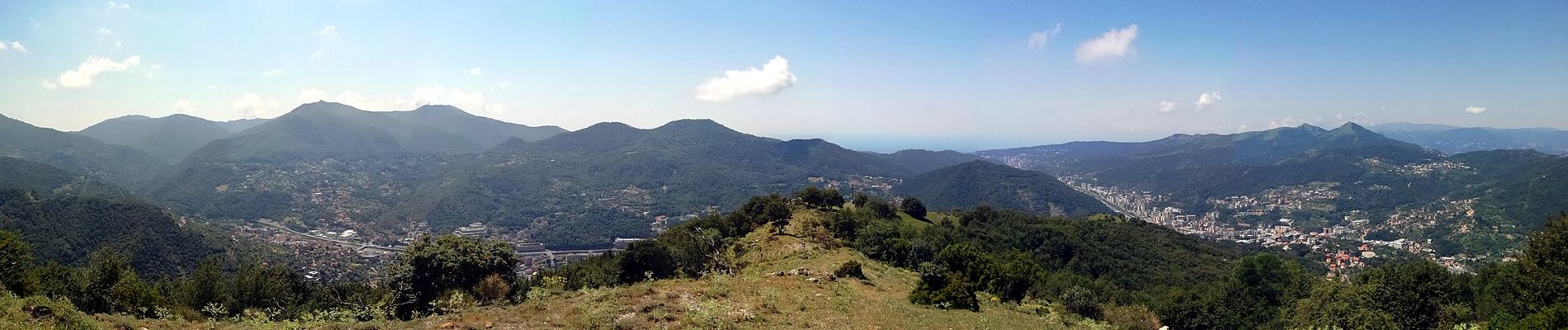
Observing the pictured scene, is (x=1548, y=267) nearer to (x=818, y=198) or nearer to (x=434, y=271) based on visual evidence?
(x=434, y=271)

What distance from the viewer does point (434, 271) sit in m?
26.0

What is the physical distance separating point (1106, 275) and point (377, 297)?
72.5 m

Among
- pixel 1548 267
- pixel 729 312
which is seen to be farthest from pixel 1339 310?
pixel 729 312

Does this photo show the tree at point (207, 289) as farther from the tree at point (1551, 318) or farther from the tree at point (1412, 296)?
the tree at point (1412, 296)

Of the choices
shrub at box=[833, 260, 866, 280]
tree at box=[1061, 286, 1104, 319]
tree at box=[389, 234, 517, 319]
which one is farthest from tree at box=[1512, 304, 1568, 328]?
tree at box=[389, 234, 517, 319]

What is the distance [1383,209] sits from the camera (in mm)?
174125

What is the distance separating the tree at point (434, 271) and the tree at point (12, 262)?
10.6m

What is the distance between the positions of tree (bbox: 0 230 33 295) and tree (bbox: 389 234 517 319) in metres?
10.6

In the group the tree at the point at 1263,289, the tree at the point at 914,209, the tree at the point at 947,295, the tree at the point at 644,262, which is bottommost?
the tree at the point at 1263,289

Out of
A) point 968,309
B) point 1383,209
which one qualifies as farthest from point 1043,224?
point 1383,209

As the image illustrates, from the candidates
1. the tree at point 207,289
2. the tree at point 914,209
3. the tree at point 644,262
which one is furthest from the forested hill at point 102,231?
the tree at point 914,209

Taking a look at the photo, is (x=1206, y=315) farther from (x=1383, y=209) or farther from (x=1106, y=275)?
(x=1383, y=209)

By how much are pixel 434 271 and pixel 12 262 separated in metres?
13.9

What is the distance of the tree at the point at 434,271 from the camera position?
25.1 meters
